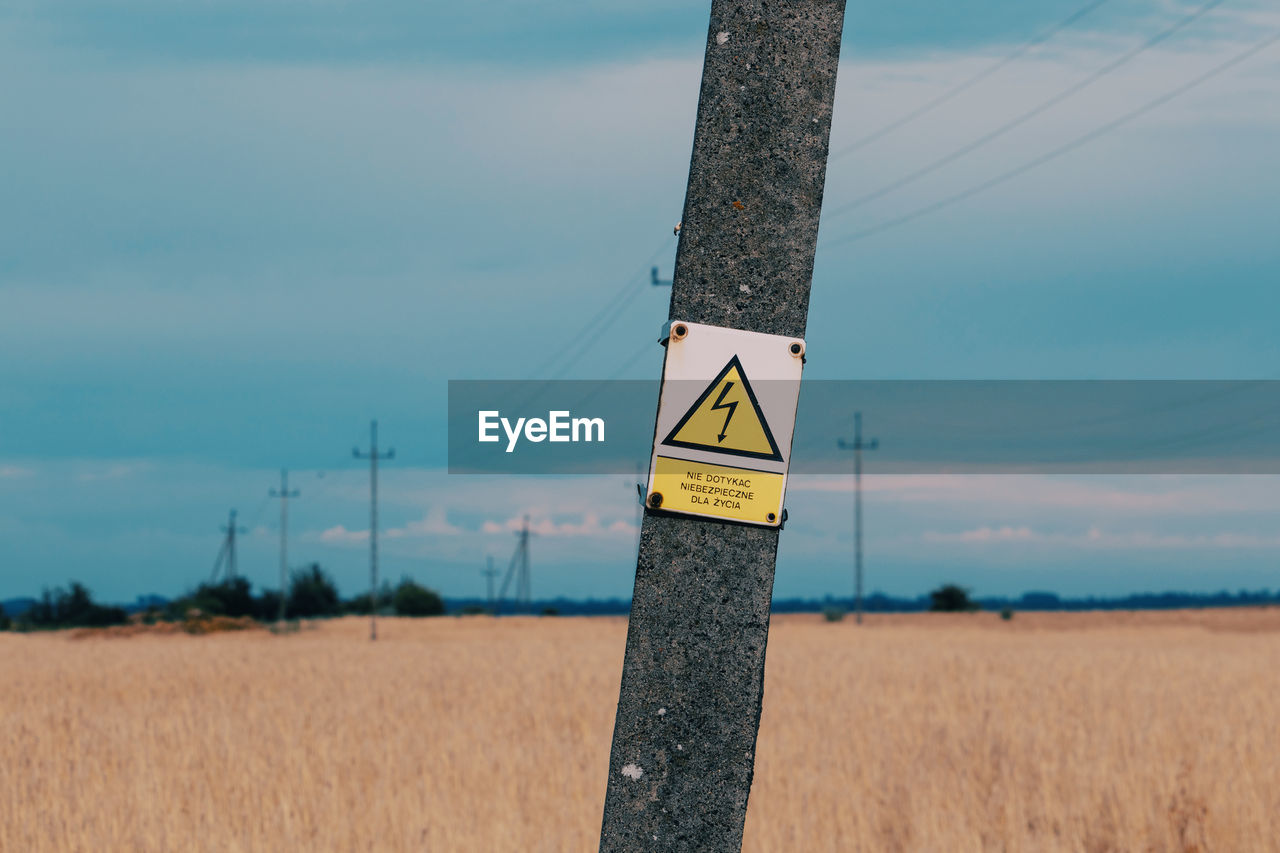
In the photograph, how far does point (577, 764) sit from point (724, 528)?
7.81m

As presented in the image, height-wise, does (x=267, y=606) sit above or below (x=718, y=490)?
below

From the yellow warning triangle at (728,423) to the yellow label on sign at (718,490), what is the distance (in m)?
0.05

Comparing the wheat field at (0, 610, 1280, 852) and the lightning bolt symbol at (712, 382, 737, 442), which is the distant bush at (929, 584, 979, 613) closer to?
the wheat field at (0, 610, 1280, 852)

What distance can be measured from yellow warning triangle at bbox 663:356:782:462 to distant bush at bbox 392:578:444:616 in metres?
91.7

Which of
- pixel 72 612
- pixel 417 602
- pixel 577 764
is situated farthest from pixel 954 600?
pixel 577 764

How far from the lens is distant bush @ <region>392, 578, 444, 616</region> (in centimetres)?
9188

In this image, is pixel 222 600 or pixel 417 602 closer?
pixel 222 600

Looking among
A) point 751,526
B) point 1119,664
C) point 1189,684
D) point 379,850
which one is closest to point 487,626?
point 1119,664

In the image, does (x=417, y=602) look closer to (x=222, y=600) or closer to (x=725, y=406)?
(x=222, y=600)

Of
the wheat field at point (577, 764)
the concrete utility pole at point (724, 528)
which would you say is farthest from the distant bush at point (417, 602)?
the concrete utility pole at point (724, 528)

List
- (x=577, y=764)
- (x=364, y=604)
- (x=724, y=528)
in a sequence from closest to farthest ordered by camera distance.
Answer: (x=724, y=528), (x=577, y=764), (x=364, y=604)

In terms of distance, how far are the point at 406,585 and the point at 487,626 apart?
107 ft

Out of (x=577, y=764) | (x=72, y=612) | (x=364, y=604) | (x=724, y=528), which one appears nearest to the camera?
(x=724, y=528)

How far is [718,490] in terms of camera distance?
2783 millimetres
